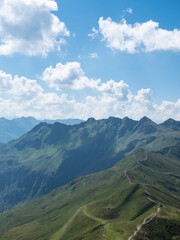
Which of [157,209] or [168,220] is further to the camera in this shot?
[157,209]

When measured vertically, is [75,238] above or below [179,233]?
below

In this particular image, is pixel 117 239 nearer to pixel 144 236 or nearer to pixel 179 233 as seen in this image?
pixel 144 236

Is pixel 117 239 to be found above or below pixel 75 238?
above

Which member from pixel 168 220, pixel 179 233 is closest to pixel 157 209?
pixel 168 220

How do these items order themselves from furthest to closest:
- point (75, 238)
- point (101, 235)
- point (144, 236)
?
1. point (75, 238)
2. point (101, 235)
3. point (144, 236)

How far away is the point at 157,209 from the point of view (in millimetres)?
197875

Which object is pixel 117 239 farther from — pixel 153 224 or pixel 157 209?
pixel 157 209

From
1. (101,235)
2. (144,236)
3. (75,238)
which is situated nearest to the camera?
(144,236)

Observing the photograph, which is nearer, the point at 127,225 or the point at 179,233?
the point at 179,233

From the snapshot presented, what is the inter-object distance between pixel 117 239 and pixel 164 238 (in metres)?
30.4

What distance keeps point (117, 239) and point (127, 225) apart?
26.0 metres

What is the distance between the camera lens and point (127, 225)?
6634 inches

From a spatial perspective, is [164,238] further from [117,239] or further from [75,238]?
[75,238]

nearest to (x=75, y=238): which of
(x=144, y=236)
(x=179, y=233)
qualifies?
(x=144, y=236)
